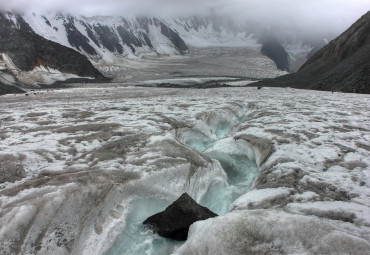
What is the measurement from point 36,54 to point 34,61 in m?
2.40

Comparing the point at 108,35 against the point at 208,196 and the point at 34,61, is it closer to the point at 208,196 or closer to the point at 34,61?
the point at 34,61

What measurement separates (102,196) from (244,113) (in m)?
9.66

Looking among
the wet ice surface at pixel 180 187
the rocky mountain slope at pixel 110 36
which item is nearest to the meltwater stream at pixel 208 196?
the wet ice surface at pixel 180 187

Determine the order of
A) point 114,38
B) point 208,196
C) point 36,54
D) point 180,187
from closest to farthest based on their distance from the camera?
point 180,187
point 208,196
point 36,54
point 114,38

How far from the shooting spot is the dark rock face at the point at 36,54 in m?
46.2

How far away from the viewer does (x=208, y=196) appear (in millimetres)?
5508

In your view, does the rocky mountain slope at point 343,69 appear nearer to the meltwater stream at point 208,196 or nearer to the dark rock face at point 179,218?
the meltwater stream at point 208,196

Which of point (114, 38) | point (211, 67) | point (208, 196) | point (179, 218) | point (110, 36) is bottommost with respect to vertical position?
point (211, 67)

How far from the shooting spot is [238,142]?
738 centimetres

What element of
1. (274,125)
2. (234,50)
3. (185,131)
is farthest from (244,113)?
(234,50)

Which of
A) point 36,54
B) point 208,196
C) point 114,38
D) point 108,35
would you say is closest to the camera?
point 208,196

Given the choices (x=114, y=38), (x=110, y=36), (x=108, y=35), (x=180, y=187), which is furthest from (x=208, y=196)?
(x=114, y=38)

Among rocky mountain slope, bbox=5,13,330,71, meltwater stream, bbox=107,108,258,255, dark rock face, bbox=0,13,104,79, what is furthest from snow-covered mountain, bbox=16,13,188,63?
meltwater stream, bbox=107,108,258,255

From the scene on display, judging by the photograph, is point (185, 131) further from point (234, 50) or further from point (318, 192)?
point (234, 50)
